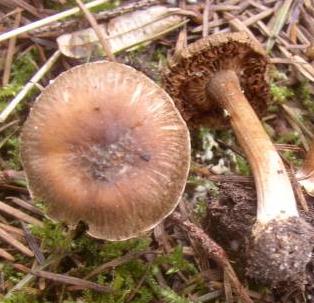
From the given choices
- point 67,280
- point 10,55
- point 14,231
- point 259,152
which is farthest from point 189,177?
point 10,55

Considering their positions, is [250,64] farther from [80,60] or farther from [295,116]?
[80,60]

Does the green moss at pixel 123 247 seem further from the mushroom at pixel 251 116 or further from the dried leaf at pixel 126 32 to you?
the dried leaf at pixel 126 32

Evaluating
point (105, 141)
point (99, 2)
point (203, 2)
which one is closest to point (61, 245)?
point (105, 141)

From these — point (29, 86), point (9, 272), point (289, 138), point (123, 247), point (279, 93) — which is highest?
point (279, 93)

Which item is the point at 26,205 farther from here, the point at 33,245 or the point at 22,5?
the point at 22,5

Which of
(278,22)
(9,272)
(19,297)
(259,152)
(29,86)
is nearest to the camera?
(19,297)

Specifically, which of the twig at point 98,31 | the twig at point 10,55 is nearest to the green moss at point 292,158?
the twig at point 98,31

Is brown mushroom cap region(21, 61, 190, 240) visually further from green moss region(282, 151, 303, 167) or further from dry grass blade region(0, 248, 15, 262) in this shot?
green moss region(282, 151, 303, 167)
